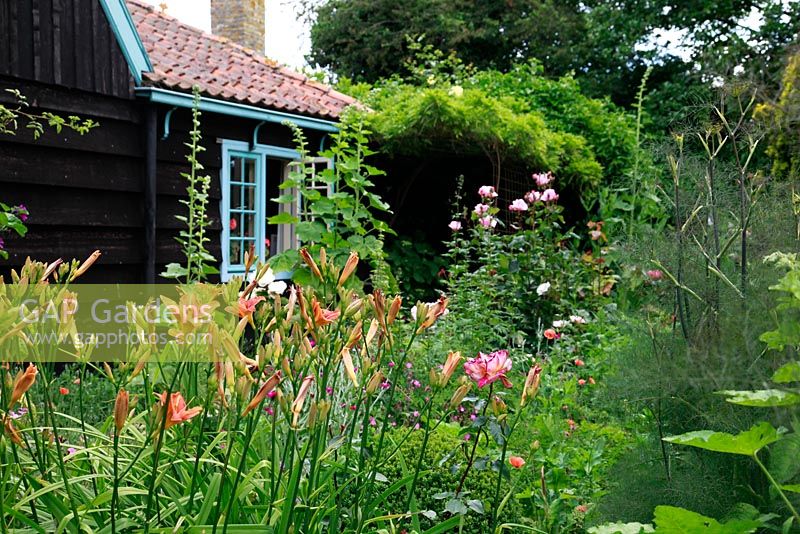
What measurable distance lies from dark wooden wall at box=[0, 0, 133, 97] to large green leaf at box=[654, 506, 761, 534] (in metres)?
5.31

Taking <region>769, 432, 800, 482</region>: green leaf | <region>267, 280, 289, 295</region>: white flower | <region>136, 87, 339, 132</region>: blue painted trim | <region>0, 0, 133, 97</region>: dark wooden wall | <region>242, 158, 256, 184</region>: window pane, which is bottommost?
<region>769, 432, 800, 482</region>: green leaf

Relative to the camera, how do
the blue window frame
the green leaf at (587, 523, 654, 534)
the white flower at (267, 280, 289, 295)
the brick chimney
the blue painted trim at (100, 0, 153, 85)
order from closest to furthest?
the green leaf at (587, 523, 654, 534) < the white flower at (267, 280, 289, 295) < the blue painted trim at (100, 0, 153, 85) < the blue window frame < the brick chimney

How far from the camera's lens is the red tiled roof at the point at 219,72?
22.4 ft

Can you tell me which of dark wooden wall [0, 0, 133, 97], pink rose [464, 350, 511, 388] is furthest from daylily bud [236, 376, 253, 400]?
dark wooden wall [0, 0, 133, 97]

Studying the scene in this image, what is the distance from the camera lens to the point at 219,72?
7.55m

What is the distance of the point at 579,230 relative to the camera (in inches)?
416

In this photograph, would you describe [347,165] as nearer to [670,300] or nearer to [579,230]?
[670,300]

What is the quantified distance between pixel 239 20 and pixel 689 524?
35.7ft

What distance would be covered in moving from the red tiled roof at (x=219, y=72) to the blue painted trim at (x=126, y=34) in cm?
12

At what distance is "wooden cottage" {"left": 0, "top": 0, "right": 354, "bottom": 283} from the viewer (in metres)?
5.59

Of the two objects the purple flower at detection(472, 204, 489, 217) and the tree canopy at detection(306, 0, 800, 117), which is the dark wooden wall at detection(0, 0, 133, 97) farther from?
the tree canopy at detection(306, 0, 800, 117)

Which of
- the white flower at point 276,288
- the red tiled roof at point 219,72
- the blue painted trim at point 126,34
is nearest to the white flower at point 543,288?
the red tiled roof at point 219,72

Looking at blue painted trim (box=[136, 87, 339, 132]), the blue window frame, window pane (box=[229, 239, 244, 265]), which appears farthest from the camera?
window pane (box=[229, 239, 244, 265])

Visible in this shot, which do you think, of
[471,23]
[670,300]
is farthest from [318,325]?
[471,23]
